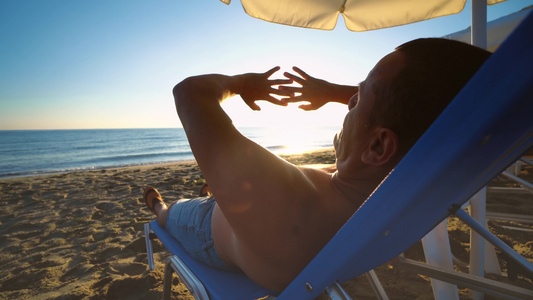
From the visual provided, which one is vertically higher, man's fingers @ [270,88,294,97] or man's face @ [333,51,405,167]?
man's fingers @ [270,88,294,97]

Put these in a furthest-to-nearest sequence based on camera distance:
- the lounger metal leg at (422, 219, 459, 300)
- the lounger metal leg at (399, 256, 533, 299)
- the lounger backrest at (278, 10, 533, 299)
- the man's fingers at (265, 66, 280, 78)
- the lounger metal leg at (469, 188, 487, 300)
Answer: the lounger metal leg at (469, 188, 487, 300)
the man's fingers at (265, 66, 280, 78)
the lounger metal leg at (422, 219, 459, 300)
the lounger metal leg at (399, 256, 533, 299)
the lounger backrest at (278, 10, 533, 299)

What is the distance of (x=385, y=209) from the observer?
593 mm

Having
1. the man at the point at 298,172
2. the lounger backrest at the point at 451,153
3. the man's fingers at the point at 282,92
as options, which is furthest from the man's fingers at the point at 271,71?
the lounger backrest at the point at 451,153

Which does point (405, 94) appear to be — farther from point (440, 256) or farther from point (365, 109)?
point (440, 256)

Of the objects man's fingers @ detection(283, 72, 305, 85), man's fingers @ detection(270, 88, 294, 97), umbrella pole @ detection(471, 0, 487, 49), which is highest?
umbrella pole @ detection(471, 0, 487, 49)

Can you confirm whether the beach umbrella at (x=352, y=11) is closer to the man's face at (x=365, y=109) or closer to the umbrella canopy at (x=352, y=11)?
the umbrella canopy at (x=352, y=11)

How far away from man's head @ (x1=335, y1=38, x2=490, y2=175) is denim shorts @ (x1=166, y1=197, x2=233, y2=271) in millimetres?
951

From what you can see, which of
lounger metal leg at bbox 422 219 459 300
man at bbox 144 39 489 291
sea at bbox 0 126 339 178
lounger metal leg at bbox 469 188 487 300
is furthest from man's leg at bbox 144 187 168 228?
sea at bbox 0 126 339 178

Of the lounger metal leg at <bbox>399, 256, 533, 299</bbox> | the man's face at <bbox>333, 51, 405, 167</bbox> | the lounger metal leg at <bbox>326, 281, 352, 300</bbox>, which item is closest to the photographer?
the lounger metal leg at <bbox>326, 281, 352, 300</bbox>

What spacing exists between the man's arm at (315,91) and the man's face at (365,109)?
2.26 ft

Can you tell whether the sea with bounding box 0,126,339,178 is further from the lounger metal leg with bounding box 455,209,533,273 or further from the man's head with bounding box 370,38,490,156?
the man's head with bounding box 370,38,490,156

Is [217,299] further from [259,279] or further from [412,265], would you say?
[412,265]

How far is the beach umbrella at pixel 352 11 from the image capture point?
7.87 feet

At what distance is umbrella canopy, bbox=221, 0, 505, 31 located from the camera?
2.40 metres
